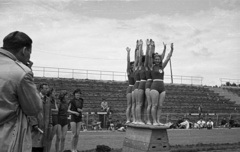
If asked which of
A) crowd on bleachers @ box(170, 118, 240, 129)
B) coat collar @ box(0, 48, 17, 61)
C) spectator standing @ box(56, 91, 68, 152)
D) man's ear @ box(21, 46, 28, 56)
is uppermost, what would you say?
man's ear @ box(21, 46, 28, 56)

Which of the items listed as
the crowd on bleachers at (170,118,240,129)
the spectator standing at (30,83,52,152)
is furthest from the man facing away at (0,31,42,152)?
the crowd on bleachers at (170,118,240,129)

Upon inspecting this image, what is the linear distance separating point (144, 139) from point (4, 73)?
256 inches

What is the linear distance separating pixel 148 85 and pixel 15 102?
6838 mm

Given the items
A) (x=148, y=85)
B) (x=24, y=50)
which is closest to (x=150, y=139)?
(x=148, y=85)

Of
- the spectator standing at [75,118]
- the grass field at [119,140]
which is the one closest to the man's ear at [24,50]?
the spectator standing at [75,118]

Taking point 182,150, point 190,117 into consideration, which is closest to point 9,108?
point 182,150

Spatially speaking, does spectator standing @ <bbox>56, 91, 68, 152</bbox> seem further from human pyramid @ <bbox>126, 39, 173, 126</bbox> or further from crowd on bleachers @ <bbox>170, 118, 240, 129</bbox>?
crowd on bleachers @ <bbox>170, 118, 240, 129</bbox>

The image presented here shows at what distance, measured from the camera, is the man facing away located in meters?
2.47

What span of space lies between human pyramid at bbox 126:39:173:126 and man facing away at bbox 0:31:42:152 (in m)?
6.47

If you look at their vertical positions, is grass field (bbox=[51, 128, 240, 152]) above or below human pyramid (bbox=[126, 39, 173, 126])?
below

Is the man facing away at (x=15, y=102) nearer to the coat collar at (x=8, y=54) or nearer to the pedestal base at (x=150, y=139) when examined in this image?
the coat collar at (x=8, y=54)

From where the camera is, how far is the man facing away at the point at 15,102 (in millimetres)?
2469

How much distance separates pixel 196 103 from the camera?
32.2m

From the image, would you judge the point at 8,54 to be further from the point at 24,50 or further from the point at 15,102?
the point at 15,102
